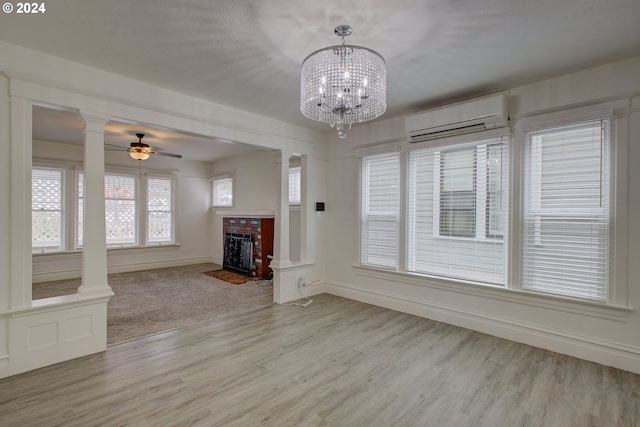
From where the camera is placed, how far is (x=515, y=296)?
3.22 metres

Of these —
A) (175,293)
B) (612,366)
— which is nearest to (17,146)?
(175,293)

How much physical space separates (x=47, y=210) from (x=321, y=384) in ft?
20.9

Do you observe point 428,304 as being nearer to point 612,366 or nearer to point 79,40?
point 612,366

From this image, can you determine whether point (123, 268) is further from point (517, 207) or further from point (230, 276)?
point (517, 207)

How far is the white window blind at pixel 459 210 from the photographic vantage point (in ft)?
11.1

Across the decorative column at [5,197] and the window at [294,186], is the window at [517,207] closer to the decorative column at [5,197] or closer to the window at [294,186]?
the window at [294,186]

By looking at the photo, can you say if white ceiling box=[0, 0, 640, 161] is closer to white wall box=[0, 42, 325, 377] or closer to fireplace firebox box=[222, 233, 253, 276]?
white wall box=[0, 42, 325, 377]

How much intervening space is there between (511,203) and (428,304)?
158 centimetres

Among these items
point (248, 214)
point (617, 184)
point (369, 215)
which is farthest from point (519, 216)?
point (248, 214)

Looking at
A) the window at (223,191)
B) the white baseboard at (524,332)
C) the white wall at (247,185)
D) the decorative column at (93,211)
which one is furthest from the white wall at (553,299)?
the window at (223,191)

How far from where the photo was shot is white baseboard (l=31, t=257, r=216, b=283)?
5.74 m

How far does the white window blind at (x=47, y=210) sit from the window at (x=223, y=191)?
3.10 m

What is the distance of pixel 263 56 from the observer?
2.56 meters

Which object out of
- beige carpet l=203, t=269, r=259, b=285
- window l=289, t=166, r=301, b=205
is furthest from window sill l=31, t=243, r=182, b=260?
window l=289, t=166, r=301, b=205
